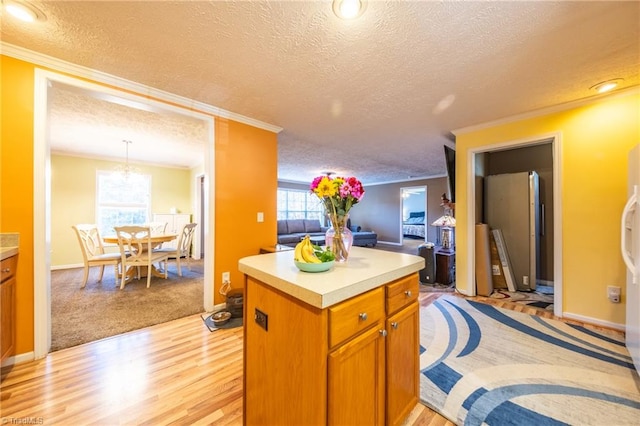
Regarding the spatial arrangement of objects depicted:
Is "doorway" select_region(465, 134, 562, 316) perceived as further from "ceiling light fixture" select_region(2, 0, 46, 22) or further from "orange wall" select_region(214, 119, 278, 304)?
"ceiling light fixture" select_region(2, 0, 46, 22)

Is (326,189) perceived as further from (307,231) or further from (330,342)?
(307,231)

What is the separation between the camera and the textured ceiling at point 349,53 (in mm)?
1368

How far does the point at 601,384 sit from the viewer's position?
5.06 ft

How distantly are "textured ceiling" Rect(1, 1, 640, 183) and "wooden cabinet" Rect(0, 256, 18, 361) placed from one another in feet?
5.28

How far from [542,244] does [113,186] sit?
8572 mm

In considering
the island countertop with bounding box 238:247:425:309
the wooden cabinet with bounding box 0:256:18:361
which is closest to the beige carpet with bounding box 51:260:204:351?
the wooden cabinet with bounding box 0:256:18:361

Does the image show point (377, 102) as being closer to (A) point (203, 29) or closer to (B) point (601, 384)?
(A) point (203, 29)

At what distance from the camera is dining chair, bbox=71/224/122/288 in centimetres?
334

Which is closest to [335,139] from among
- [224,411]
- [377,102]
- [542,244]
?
[377,102]

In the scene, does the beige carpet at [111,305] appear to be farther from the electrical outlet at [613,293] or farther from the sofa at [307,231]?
the electrical outlet at [613,293]

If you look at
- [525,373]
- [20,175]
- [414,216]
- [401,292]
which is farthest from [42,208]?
[414,216]

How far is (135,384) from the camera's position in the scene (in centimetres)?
154

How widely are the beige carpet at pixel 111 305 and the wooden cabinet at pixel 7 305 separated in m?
0.36

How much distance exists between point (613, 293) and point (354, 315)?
3.18 meters
